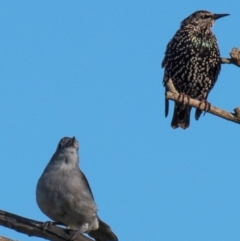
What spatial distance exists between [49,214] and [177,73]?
439cm

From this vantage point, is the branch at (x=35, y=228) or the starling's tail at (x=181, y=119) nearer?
the branch at (x=35, y=228)

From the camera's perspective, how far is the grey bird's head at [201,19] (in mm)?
11344

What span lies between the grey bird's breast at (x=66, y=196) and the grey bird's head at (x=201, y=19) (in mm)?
4690

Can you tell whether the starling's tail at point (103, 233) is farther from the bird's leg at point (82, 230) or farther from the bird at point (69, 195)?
the bird's leg at point (82, 230)

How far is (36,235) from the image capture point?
6.33 m

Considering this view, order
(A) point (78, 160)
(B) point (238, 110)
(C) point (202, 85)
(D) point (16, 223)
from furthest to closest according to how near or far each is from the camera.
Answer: (C) point (202, 85) < (A) point (78, 160) < (B) point (238, 110) < (D) point (16, 223)

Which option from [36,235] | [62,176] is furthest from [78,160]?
[36,235]

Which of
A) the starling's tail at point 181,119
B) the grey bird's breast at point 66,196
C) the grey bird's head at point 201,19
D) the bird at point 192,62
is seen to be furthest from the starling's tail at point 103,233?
the grey bird's head at point 201,19

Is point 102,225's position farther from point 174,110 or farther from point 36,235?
point 174,110

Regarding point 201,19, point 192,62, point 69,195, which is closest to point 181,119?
point 192,62

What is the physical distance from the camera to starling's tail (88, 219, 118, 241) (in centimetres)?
717

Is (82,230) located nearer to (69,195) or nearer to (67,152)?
(69,195)

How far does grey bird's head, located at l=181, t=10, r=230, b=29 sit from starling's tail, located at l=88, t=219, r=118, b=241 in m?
4.78

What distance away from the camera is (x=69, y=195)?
23.1 feet
